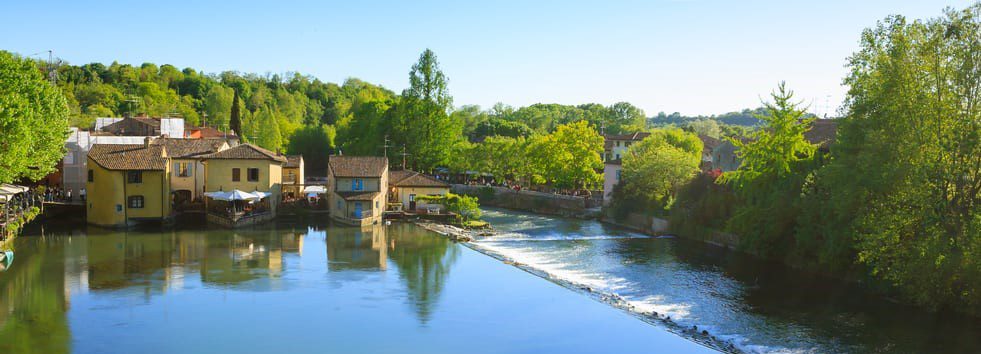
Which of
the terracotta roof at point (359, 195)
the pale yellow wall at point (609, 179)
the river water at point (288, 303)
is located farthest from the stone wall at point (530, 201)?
the river water at point (288, 303)

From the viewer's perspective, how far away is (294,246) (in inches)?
1314

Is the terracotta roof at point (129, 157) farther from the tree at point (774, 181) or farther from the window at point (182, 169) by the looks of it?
the tree at point (774, 181)

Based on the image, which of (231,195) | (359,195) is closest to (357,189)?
(359,195)

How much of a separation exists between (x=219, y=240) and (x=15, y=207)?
8914mm

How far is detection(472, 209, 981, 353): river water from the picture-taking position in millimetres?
19422

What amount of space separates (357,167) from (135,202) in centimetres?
1248

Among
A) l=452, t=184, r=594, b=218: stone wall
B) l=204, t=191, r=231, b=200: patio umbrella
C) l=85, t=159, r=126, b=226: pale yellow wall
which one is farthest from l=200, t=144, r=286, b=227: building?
l=452, t=184, r=594, b=218: stone wall

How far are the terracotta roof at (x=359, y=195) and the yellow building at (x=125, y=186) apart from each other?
964 centimetres

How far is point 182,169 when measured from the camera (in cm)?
4316

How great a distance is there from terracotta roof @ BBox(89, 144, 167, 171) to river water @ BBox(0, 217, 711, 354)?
5103 millimetres

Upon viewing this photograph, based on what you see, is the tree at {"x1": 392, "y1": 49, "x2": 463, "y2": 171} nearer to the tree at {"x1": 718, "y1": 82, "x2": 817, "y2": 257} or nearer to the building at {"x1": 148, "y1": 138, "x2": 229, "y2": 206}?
the building at {"x1": 148, "y1": 138, "x2": 229, "y2": 206}

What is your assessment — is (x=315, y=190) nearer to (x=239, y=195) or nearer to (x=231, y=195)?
(x=239, y=195)

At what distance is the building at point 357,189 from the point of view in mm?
42094

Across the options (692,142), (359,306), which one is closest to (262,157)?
(359,306)
